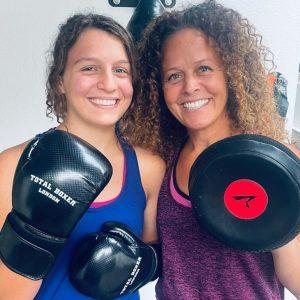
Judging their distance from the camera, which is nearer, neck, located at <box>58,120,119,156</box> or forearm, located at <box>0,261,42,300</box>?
forearm, located at <box>0,261,42,300</box>

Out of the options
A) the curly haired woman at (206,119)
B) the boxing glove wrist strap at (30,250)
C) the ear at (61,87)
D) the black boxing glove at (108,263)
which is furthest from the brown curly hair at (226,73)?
the boxing glove wrist strap at (30,250)

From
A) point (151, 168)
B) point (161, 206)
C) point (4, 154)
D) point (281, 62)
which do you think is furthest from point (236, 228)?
point (281, 62)

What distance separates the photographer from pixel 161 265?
108 cm

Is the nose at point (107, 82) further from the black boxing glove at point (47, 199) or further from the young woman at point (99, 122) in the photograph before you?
the black boxing glove at point (47, 199)

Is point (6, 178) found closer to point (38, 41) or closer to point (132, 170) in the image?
point (132, 170)

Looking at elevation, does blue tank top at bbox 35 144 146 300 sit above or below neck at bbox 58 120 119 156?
below

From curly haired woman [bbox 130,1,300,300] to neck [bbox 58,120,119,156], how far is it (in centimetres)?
15

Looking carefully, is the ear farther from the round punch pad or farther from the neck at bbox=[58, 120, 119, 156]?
the round punch pad

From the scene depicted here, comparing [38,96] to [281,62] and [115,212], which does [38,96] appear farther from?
[281,62]

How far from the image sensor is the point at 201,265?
0.99 m

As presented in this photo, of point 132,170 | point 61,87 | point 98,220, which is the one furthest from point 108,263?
point 61,87

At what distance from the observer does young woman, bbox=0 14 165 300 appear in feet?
3.32

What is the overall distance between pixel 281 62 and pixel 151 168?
998mm

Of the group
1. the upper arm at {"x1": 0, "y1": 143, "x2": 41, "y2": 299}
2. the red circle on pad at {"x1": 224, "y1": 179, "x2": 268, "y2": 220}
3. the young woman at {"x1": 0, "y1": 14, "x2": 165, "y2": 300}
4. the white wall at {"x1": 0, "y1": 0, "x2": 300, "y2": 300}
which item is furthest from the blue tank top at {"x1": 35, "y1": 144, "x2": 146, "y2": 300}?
the white wall at {"x1": 0, "y1": 0, "x2": 300, "y2": 300}
